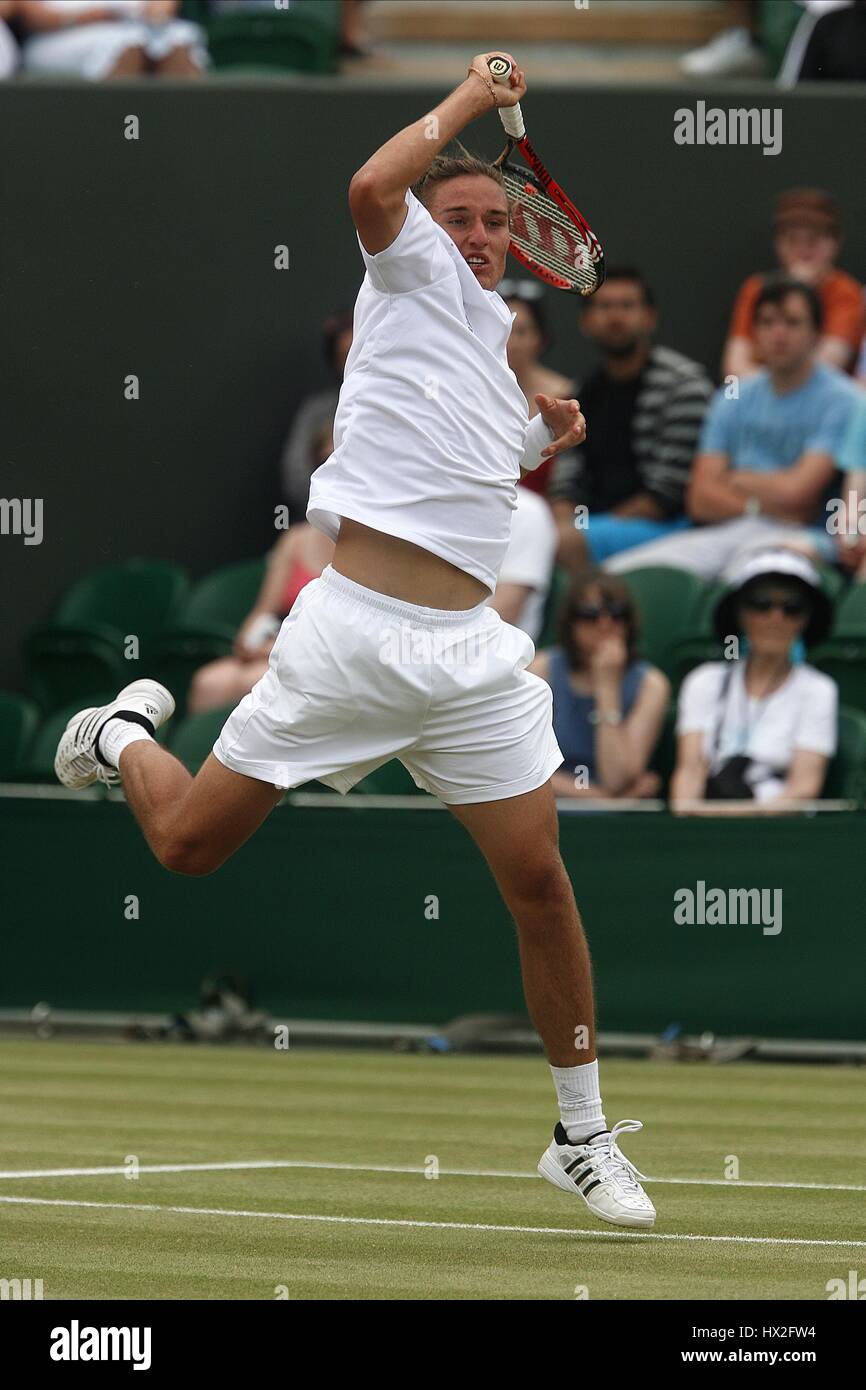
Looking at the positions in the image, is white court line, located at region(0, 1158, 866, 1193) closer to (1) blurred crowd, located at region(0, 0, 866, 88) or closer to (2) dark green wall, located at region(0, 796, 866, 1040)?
(2) dark green wall, located at region(0, 796, 866, 1040)

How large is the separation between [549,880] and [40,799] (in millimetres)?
5448

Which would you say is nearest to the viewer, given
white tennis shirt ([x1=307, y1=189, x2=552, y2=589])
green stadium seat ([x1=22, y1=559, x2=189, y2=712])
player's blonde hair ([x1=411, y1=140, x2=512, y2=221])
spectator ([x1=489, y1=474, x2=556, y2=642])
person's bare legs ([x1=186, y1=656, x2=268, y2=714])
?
white tennis shirt ([x1=307, y1=189, x2=552, y2=589])

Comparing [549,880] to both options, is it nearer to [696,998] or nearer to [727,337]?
[696,998]

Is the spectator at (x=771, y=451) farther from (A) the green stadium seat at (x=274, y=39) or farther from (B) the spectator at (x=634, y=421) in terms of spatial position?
(A) the green stadium seat at (x=274, y=39)

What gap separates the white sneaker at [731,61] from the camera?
13516mm

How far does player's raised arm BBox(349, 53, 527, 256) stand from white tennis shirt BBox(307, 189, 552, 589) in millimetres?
153

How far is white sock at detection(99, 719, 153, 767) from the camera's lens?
18.4 ft

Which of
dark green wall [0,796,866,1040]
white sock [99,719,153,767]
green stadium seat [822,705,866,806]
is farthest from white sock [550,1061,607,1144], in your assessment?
green stadium seat [822,705,866,806]

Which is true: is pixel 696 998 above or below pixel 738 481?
below

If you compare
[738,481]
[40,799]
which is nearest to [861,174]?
[738,481]

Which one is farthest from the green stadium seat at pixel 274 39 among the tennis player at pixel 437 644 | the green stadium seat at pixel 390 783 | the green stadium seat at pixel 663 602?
the tennis player at pixel 437 644

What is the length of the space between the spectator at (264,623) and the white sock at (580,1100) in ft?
18.6

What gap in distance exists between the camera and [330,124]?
499 inches

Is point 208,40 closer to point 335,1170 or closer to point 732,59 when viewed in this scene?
point 732,59
